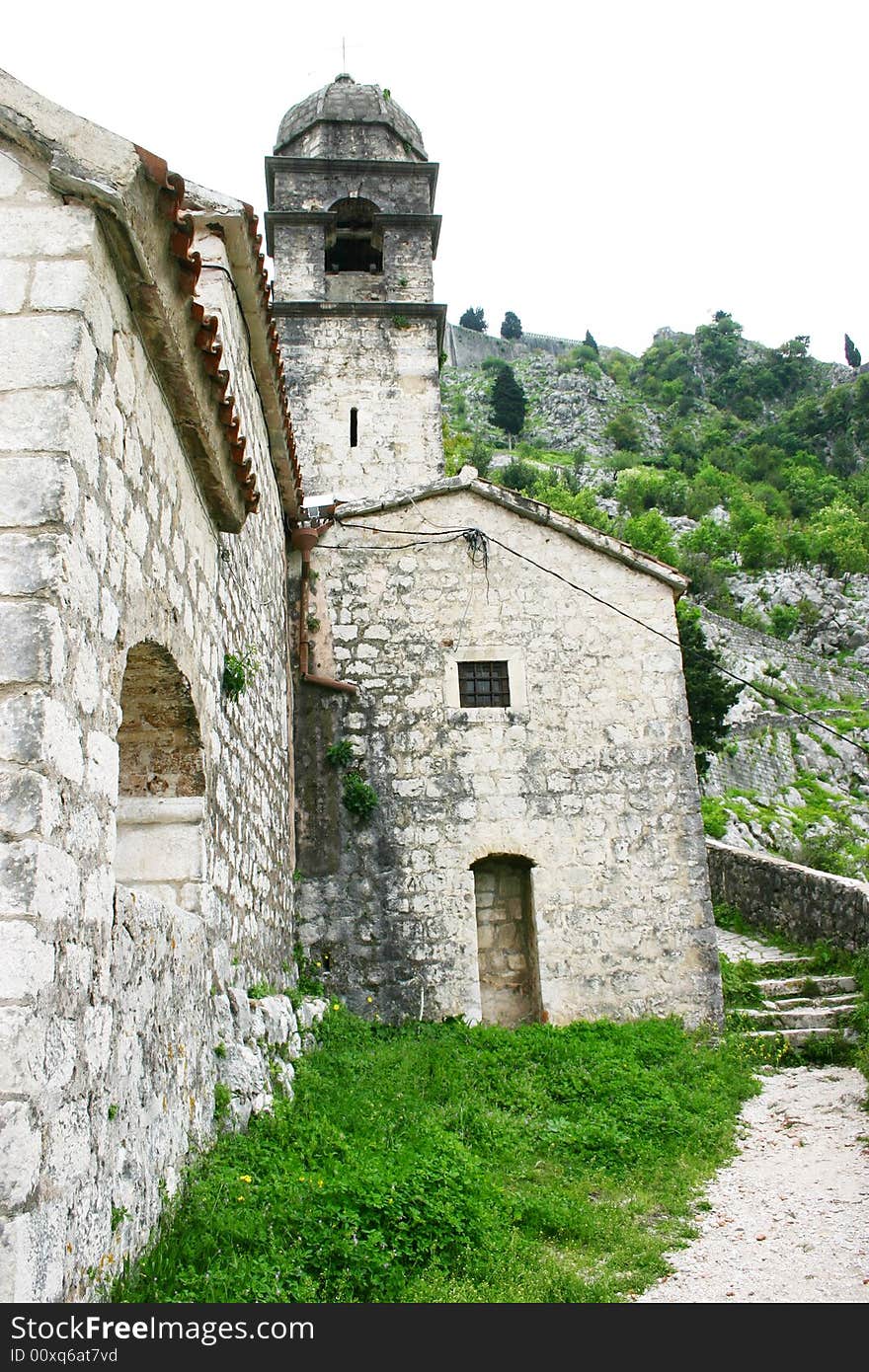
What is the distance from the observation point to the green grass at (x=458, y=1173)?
154 inches

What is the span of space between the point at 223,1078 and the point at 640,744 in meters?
6.22

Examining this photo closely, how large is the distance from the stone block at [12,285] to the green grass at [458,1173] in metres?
3.14

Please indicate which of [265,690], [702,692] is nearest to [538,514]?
[265,690]

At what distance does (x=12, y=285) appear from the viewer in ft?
10.4

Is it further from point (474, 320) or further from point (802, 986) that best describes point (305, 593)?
point (474, 320)

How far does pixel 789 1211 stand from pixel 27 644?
17.9ft

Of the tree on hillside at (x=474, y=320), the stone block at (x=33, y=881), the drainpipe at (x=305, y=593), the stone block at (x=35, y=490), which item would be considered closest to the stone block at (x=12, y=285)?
the stone block at (x=35, y=490)

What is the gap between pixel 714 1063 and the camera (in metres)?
8.76

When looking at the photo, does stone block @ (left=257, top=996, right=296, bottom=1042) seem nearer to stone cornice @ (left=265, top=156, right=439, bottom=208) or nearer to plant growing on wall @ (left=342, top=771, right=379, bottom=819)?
plant growing on wall @ (left=342, top=771, right=379, bottom=819)

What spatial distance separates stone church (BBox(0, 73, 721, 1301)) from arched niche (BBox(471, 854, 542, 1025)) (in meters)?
0.03

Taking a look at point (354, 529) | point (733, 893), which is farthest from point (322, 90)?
point (733, 893)

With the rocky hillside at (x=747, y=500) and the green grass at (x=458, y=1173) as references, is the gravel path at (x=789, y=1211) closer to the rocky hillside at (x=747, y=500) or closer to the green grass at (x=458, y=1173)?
the green grass at (x=458, y=1173)

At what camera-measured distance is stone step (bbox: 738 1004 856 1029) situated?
401 inches

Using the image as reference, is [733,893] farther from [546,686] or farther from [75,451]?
[75,451]
